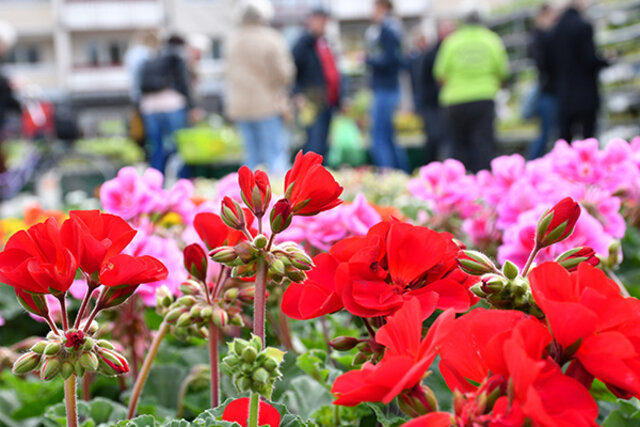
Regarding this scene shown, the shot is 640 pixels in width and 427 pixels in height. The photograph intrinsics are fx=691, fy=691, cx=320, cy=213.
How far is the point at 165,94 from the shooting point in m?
6.67

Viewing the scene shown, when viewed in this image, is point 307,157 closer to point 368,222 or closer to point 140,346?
point 368,222

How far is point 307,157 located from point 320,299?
11 centimetres

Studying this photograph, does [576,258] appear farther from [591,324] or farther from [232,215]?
[232,215]

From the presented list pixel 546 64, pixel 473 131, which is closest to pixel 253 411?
pixel 473 131

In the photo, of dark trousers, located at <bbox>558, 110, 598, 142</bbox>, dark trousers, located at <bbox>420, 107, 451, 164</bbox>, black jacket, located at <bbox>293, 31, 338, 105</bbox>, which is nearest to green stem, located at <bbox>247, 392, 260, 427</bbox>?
dark trousers, located at <bbox>558, 110, 598, 142</bbox>

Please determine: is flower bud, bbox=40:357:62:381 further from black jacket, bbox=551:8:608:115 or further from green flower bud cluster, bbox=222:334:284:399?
black jacket, bbox=551:8:608:115

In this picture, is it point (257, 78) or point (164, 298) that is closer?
point (164, 298)

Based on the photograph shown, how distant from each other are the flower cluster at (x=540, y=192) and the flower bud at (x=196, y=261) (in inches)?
14.3

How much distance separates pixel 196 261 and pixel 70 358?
0.56 feet

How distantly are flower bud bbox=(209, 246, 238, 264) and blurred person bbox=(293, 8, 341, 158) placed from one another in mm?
5632

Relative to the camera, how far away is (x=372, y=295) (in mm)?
468

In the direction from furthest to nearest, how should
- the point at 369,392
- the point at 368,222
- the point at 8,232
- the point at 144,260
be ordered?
the point at 8,232 < the point at 368,222 < the point at 144,260 < the point at 369,392

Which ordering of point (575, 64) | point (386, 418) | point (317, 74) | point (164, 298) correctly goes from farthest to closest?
point (317, 74)
point (575, 64)
point (164, 298)
point (386, 418)

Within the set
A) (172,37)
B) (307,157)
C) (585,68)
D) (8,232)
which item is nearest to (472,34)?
(585,68)
